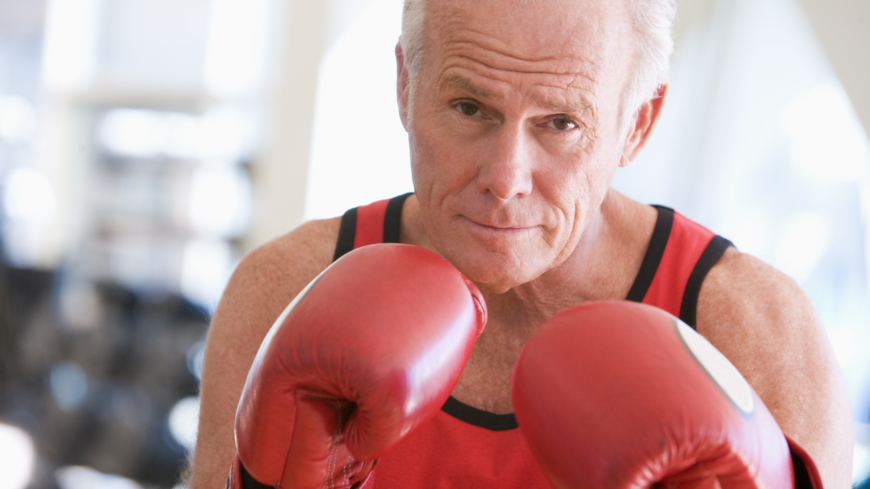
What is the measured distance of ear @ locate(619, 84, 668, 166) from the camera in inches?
44.6

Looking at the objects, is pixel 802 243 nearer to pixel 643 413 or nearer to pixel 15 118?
pixel 643 413

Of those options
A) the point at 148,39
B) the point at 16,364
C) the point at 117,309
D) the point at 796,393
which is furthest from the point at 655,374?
the point at 148,39

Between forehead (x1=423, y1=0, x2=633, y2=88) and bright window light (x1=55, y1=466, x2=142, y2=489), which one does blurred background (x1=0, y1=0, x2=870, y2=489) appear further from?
forehead (x1=423, y1=0, x2=633, y2=88)

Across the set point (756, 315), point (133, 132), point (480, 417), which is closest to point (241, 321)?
point (480, 417)

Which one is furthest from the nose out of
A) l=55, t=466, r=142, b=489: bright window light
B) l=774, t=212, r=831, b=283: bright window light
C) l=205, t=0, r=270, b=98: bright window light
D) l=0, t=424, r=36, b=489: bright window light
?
l=0, t=424, r=36, b=489: bright window light

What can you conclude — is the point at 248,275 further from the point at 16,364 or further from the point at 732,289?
the point at 16,364

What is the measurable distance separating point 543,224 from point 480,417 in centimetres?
35

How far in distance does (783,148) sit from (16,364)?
3665 mm

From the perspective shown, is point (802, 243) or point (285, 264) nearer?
point (285, 264)

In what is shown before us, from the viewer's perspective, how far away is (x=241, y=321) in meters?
1.25

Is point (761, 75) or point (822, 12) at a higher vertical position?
point (822, 12)

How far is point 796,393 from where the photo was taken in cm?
102

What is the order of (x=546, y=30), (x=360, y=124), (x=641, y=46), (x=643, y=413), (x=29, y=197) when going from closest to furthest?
(x=643, y=413) → (x=546, y=30) → (x=641, y=46) → (x=360, y=124) → (x=29, y=197)

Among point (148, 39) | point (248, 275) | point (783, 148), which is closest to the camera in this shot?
point (248, 275)
